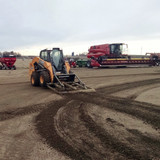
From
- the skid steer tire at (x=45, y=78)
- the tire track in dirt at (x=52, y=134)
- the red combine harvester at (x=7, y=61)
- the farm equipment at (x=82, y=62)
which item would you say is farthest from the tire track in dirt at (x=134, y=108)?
the farm equipment at (x=82, y=62)

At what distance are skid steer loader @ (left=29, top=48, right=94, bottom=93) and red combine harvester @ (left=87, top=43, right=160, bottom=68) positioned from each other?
16.1 m

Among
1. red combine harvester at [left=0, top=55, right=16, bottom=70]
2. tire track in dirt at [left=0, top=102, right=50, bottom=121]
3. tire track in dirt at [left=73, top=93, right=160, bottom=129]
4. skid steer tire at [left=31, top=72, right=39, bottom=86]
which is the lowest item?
tire track in dirt at [left=73, top=93, right=160, bottom=129]

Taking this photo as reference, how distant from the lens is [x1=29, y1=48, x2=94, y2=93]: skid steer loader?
A: 996 cm

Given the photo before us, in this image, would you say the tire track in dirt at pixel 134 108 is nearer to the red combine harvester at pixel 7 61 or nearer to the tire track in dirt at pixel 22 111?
the tire track in dirt at pixel 22 111

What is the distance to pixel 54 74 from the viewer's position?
10180 mm

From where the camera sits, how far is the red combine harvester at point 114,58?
2695cm

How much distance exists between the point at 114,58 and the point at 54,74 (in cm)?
1811

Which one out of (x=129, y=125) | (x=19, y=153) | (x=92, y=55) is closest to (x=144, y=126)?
(x=129, y=125)

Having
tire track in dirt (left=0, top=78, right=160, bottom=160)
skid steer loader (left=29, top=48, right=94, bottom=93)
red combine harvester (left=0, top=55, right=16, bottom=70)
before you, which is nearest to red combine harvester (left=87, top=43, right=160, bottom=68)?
red combine harvester (left=0, top=55, right=16, bottom=70)

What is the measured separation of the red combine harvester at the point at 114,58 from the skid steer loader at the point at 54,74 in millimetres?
16067

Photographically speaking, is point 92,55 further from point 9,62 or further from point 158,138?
point 158,138

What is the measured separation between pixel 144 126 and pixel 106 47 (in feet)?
79.1

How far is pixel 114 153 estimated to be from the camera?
3.39 metres

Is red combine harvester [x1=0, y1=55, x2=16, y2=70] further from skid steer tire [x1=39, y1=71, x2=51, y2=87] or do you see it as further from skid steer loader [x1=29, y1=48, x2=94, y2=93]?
skid steer tire [x1=39, y1=71, x2=51, y2=87]
